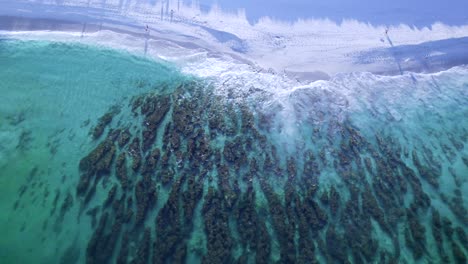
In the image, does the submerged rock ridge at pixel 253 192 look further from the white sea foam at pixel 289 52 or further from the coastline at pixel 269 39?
the coastline at pixel 269 39

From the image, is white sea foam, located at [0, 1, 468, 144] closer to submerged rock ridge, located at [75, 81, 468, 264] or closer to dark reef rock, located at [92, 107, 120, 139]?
submerged rock ridge, located at [75, 81, 468, 264]

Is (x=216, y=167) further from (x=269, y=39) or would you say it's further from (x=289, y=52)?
(x=269, y=39)

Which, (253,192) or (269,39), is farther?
(269,39)

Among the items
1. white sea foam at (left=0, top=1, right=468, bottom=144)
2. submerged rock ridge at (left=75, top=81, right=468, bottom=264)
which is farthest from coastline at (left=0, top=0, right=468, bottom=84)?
submerged rock ridge at (left=75, top=81, right=468, bottom=264)

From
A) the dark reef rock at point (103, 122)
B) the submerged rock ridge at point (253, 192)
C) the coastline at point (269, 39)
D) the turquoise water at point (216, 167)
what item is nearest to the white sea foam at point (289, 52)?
the coastline at point (269, 39)

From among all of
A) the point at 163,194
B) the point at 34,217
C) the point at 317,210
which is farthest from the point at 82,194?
the point at 317,210

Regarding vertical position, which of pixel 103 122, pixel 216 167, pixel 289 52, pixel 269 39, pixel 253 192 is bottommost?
pixel 253 192

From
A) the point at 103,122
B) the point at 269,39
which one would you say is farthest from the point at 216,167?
the point at 269,39
